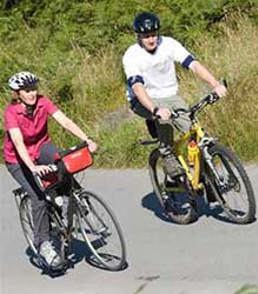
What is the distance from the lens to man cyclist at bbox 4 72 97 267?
6.92 m

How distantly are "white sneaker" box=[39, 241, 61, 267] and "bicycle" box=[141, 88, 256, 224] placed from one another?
1227mm

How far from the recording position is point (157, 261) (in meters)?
7.26

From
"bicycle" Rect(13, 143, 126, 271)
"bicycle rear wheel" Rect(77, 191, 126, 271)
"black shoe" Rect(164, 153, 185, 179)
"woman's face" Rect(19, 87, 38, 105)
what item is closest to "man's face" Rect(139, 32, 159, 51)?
"black shoe" Rect(164, 153, 185, 179)

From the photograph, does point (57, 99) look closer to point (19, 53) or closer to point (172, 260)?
point (19, 53)

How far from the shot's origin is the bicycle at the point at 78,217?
6863 mm

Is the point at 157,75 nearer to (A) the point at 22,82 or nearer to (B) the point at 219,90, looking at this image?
(B) the point at 219,90

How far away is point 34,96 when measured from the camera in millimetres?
6996

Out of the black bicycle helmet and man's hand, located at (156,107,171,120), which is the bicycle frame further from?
the black bicycle helmet

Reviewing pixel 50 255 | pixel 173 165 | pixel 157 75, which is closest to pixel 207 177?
pixel 173 165

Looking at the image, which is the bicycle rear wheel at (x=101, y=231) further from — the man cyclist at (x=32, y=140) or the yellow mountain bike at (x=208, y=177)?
the yellow mountain bike at (x=208, y=177)

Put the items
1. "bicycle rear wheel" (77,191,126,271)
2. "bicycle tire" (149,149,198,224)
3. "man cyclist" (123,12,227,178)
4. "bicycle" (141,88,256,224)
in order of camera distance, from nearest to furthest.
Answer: "bicycle rear wheel" (77,191,126,271), "bicycle" (141,88,256,224), "man cyclist" (123,12,227,178), "bicycle tire" (149,149,198,224)

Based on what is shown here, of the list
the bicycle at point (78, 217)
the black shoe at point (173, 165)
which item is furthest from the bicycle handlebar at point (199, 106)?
the bicycle at point (78, 217)

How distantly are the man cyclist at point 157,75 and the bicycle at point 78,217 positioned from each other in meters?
0.88

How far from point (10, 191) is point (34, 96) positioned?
9.50 feet
